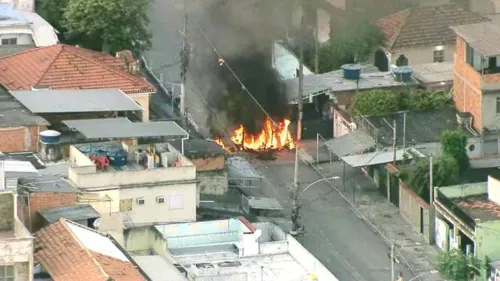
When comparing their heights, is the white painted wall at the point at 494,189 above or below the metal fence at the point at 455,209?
above

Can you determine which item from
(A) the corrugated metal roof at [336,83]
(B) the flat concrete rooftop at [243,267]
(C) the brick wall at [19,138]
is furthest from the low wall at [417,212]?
(C) the brick wall at [19,138]

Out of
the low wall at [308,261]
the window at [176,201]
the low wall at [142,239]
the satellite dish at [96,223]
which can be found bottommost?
the low wall at [308,261]

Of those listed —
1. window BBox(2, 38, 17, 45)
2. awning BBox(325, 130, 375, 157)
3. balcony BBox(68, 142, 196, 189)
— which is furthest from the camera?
window BBox(2, 38, 17, 45)

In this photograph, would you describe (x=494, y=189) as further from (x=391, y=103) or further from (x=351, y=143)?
(x=391, y=103)

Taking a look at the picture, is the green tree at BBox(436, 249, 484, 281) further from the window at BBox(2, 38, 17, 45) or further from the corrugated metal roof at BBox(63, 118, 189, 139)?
the window at BBox(2, 38, 17, 45)

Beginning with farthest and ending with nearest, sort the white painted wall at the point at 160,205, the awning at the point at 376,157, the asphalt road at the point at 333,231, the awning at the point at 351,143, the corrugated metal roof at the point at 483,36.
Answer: the awning at the point at 351,143 < the awning at the point at 376,157 < the corrugated metal roof at the point at 483,36 < the asphalt road at the point at 333,231 < the white painted wall at the point at 160,205

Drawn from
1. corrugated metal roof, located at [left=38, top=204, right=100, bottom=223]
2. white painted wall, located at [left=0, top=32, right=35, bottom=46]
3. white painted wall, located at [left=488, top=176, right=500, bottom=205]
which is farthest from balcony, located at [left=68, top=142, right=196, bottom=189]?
white painted wall, located at [left=0, top=32, right=35, bottom=46]

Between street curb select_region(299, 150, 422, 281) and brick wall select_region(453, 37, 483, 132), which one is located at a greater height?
brick wall select_region(453, 37, 483, 132)

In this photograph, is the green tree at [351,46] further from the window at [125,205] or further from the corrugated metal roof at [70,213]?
the corrugated metal roof at [70,213]

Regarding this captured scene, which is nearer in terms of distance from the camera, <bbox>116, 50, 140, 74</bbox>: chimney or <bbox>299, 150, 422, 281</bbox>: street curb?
<bbox>299, 150, 422, 281</bbox>: street curb
